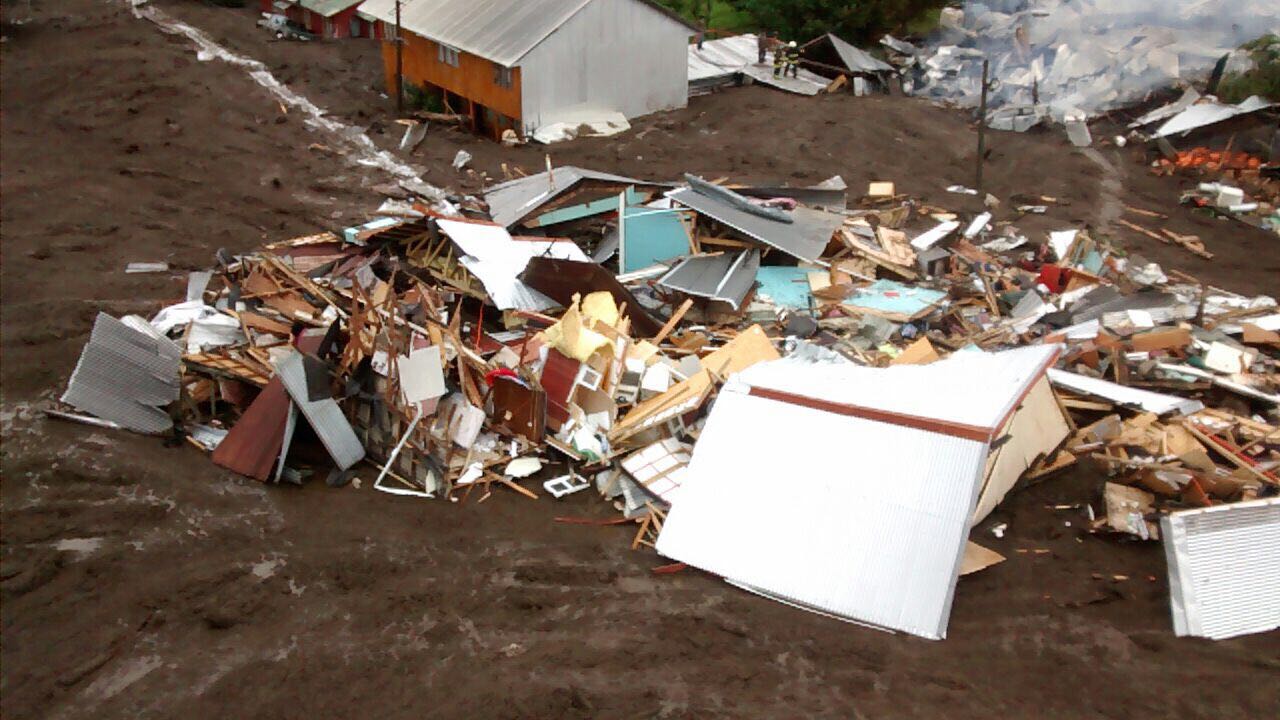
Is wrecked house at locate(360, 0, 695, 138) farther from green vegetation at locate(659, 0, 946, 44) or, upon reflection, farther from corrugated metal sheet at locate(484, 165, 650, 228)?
green vegetation at locate(659, 0, 946, 44)

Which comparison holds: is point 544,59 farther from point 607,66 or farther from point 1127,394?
point 1127,394

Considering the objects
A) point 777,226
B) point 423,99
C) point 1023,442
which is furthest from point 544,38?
point 1023,442

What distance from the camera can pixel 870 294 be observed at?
555 inches

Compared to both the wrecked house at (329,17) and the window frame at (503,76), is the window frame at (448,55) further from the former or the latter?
the wrecked house at (329,17)

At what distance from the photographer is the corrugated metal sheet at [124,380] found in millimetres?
10055

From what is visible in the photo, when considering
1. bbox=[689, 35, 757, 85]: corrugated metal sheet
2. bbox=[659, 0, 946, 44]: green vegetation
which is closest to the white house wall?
bbox=[689, 35, 757, 85]: corrugated metal sheet

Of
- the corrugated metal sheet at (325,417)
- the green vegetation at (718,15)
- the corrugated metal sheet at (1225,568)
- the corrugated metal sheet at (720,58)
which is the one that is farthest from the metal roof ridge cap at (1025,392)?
the green vegetation at (718,15)

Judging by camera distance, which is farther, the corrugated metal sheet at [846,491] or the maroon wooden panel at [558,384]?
the maroon wooden panel at [558,384]

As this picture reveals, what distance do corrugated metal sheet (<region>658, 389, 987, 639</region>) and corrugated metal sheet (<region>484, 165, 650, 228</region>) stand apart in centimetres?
719

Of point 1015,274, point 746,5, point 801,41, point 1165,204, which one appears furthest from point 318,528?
point 746,5

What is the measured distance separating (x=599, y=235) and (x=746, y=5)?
916 inches

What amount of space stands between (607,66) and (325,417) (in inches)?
655

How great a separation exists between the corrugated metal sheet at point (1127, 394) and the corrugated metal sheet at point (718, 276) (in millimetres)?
4329

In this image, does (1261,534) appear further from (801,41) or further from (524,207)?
(801,41)
